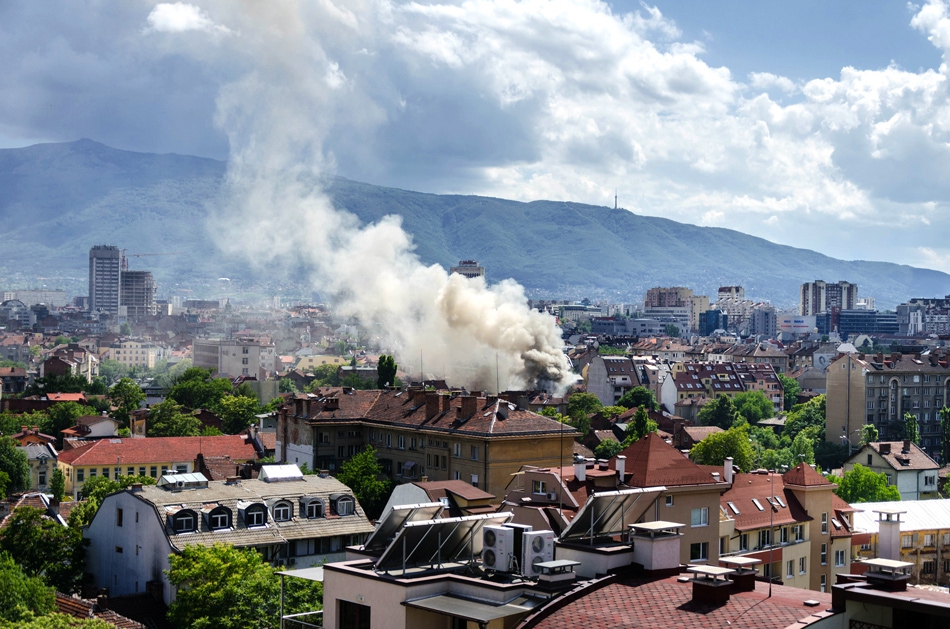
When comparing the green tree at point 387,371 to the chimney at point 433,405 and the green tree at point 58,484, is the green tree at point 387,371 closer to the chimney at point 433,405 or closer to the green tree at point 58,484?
the green tree at point 58,484

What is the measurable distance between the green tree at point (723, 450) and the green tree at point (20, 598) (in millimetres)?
44165

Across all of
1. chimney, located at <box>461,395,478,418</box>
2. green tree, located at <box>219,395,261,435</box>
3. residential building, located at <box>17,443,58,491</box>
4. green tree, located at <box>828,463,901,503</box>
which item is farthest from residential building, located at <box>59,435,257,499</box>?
green tree, located at <box>828,463,901,503</box>

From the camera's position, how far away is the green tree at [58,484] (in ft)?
198

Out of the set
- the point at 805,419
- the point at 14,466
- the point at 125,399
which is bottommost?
the point at 14,466

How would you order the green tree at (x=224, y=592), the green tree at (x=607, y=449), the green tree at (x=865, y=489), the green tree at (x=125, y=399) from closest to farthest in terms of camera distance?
the green tree at (x=224, y=592)
the green tree at (x=865, y=489)
the green tree at (x=607, y=449)
the green tree at (x=125, y=399)

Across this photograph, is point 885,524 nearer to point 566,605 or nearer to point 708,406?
point 566,605

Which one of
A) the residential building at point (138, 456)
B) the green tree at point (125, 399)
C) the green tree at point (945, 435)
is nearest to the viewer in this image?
the residential building at point (138, 456)

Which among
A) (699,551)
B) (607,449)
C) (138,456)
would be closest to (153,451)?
(138,456)

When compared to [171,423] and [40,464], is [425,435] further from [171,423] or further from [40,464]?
[171,423]

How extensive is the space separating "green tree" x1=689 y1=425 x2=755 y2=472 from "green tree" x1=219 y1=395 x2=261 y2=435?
127 ft

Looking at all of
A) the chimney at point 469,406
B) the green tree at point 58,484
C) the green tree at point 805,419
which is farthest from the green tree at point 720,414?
the green tree at point 58,484

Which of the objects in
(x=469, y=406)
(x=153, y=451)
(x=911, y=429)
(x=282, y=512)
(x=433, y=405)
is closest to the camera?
(x=282, y=512)

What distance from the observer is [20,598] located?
2750 centimetres

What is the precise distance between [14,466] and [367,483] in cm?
2504
